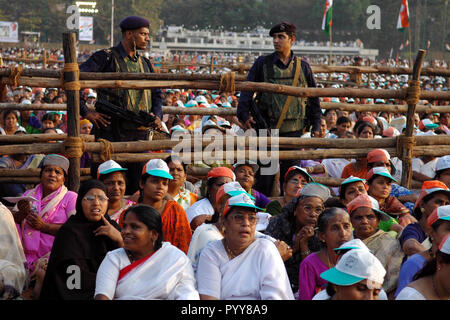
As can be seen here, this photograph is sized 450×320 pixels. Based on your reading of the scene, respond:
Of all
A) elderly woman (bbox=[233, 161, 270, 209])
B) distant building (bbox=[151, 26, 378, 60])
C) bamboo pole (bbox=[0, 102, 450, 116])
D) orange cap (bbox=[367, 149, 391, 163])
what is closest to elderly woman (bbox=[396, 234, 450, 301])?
elderly woman (bbox=[233, 161, 270, 209])

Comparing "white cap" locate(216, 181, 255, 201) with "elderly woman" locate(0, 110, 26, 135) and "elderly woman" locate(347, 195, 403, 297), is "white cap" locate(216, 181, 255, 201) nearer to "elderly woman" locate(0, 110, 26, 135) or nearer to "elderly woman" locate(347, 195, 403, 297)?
"elderly woman" locate(347, 195, 403, 297)

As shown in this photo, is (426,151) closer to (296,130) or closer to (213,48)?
(296,130)

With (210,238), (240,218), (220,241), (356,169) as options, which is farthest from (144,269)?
(356,169)

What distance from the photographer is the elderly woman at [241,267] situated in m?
4.14

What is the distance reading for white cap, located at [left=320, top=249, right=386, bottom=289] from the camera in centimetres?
349

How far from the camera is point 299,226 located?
530 cm

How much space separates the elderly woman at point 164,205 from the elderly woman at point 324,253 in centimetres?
101

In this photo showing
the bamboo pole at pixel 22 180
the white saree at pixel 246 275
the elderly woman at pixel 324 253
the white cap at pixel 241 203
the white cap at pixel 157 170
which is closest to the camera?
the white saree at pixel 246 275

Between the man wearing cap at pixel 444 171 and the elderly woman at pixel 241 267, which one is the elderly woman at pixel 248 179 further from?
the elderly woman at pixel 241 267

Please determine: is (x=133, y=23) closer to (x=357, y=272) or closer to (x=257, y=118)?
(x=257, y=118)

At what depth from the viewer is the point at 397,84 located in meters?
28.5

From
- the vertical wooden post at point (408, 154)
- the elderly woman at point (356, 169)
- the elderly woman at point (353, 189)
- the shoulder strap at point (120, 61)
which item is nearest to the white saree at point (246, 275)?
the elderly woman at point (353, 189)

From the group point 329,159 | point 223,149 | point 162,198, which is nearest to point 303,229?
point 162,198

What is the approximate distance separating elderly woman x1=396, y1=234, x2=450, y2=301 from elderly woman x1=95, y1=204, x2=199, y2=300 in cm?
118
